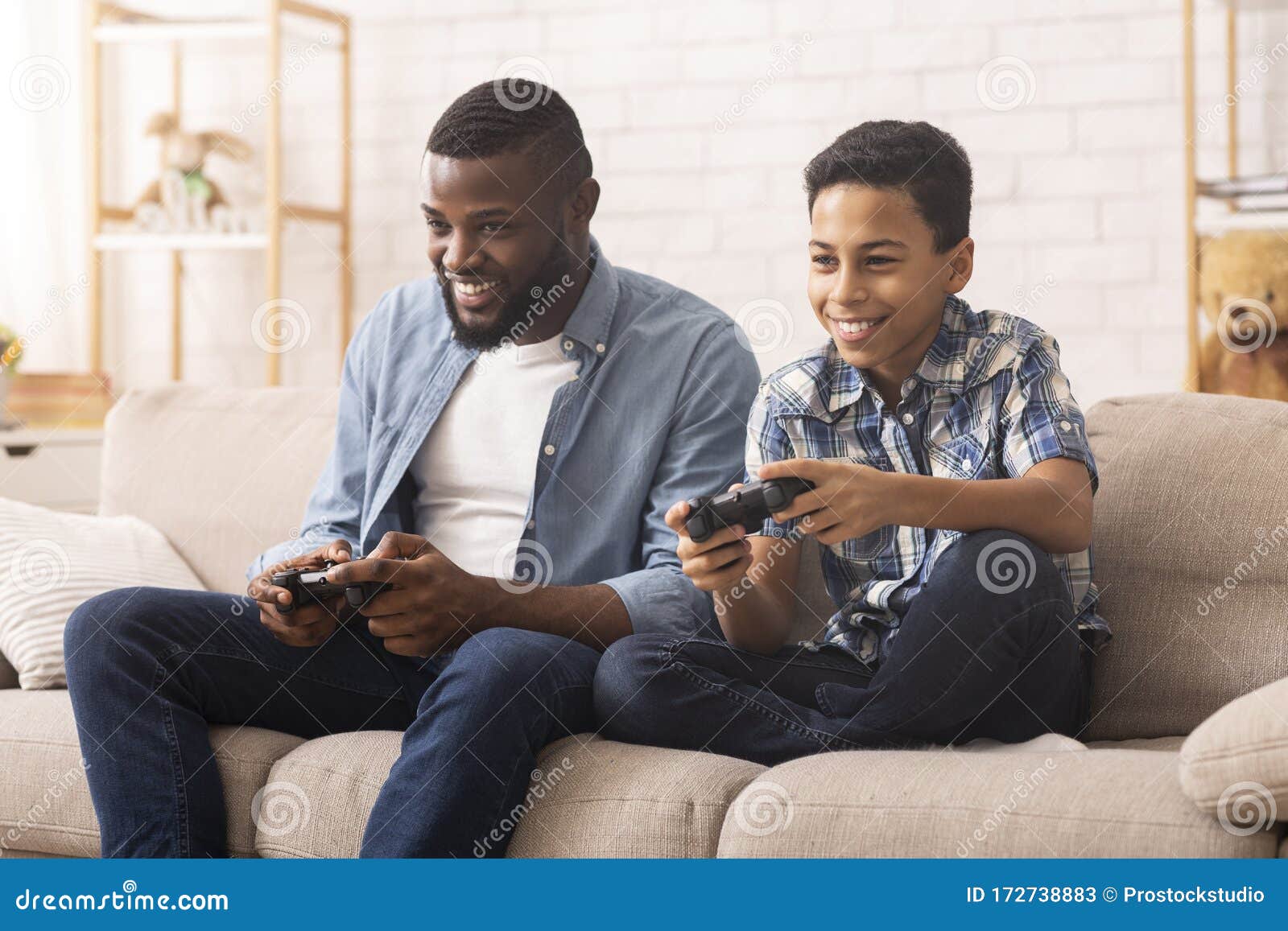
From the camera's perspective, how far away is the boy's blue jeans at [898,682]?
4.23 ft

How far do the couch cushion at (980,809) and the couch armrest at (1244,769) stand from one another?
0.02 m

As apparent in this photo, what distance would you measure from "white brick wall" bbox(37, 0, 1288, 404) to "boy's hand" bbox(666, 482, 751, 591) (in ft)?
4.73

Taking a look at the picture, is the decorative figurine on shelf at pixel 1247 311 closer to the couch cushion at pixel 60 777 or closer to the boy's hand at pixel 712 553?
the boy's hand at pixel 712 553

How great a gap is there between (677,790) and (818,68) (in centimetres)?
186

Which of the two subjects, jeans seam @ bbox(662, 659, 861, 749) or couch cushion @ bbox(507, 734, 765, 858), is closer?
couch cushion @ bbox(507, 734, 765, 858)

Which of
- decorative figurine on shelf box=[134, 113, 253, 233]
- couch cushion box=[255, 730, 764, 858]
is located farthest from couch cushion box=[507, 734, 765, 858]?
decorative figurine on shelf box=[134, 113, 253, 233]

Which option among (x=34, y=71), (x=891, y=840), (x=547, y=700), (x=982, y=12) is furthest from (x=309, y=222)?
(x=891, y=840)
